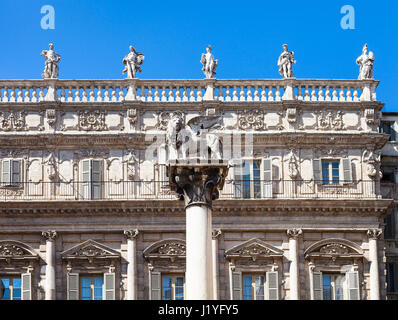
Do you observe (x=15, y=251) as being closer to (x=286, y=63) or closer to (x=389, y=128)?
(x=286, y=63)

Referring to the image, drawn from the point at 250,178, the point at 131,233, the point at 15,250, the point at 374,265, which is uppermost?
the point at 250,178

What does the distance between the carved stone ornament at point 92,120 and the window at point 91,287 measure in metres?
7.71

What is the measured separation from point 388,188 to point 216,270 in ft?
35.9

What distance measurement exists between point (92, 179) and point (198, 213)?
939 inches

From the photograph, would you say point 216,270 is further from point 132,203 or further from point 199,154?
point 199,154

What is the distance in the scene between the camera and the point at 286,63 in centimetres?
6119

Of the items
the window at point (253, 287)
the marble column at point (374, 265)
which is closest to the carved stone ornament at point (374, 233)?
the marble column at point (374, 265)

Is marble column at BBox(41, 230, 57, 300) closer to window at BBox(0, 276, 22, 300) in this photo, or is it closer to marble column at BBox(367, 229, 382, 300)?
window at BBox(0, 276, 22, 300)

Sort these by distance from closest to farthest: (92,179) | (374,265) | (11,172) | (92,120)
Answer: (374,265), (92,179), (11,172), (92,120)

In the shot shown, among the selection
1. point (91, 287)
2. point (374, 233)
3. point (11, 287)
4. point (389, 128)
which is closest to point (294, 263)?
point (374, 233)

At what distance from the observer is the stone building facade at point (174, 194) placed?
57.5 meters

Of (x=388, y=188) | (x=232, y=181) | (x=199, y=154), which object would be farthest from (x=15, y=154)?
(x=199, y=154)

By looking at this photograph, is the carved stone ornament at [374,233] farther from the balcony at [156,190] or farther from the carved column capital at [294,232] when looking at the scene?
the carved column capital at [294,232]
